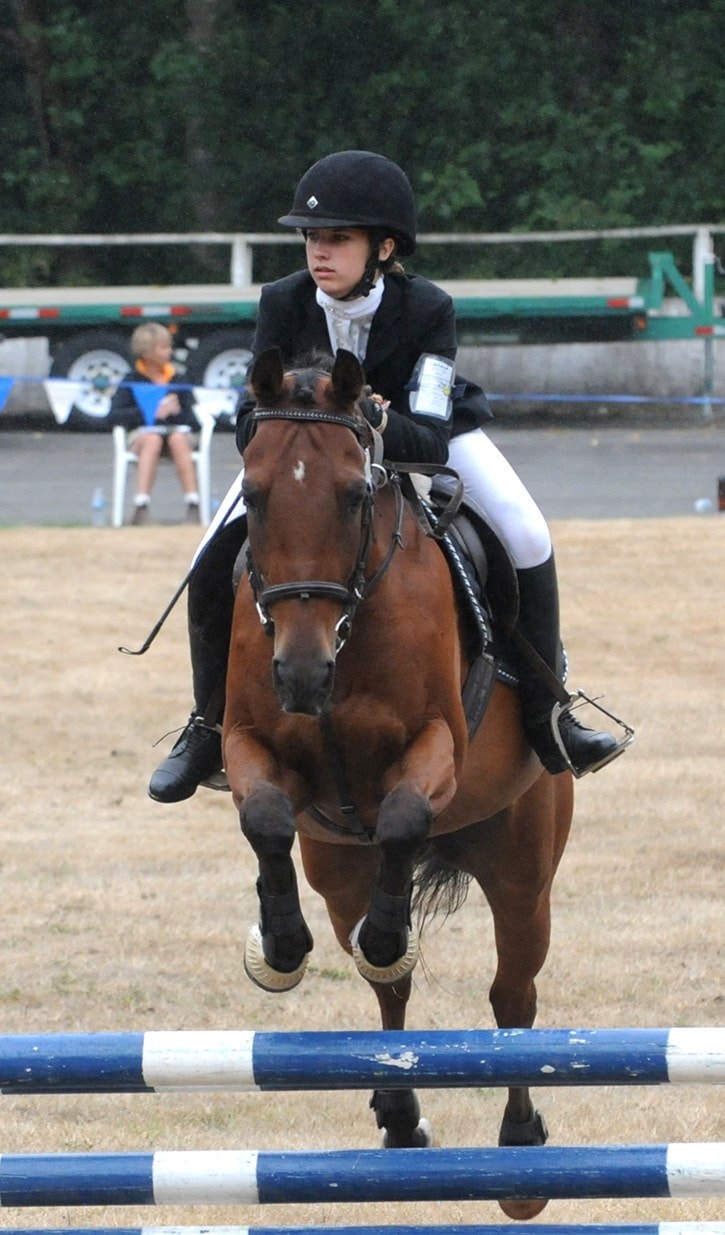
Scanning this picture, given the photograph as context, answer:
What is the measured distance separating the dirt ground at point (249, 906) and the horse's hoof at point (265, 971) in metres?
0.83

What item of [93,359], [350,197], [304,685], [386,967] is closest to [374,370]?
[350,197]

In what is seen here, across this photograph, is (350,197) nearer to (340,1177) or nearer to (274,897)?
(274,897)

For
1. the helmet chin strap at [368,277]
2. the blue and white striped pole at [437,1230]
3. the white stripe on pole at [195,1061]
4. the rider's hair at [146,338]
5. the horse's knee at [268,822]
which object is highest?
the helmet chin strap at [368,277]

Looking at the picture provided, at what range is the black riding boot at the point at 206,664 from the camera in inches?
173

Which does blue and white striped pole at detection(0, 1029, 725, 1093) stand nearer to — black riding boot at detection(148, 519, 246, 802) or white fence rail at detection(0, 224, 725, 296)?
black riding boot at detection(148, 519, 246, 802)

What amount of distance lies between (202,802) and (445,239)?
15112 mm

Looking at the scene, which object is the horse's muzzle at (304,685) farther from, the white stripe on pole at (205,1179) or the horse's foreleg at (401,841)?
the white stripe on pole at (205,1179)

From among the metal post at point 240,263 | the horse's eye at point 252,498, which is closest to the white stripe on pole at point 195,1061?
the horse's eye at point 252,498

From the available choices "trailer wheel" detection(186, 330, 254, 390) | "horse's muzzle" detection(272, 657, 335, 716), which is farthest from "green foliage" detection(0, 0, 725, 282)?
"horse's muzzle" detection(272, 657, 335, 716)

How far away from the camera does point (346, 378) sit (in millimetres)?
3785

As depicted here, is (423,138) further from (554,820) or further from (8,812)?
(554,820)

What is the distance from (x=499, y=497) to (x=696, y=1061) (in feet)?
5.92

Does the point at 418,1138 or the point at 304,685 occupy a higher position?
the point at 304,685

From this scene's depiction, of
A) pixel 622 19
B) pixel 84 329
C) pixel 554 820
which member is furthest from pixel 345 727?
pixel 622 19
